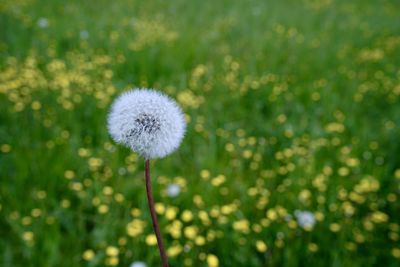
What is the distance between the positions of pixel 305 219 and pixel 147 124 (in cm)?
129

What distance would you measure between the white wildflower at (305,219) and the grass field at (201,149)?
0.05 ft

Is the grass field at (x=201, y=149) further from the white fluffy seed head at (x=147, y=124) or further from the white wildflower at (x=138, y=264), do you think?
the white fluffy seed head at (x=147, y=124)

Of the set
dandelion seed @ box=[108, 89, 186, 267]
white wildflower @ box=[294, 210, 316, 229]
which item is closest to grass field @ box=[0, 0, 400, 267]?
white wildflower @ box=[294, 210, 316, 229]

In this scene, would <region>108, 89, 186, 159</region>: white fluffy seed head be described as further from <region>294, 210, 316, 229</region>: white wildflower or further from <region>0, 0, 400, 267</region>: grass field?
<region>294, 210, 316, 229</region>: white wildflower

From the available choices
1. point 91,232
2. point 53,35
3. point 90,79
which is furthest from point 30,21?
point 91,232

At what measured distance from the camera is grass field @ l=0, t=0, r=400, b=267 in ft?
6.20

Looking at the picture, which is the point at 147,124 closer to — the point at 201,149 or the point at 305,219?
the point at 305,219

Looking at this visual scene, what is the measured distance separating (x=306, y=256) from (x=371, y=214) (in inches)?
23.0

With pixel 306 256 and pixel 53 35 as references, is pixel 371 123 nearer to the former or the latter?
pixel 306 256

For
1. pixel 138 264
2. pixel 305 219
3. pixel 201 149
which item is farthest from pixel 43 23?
pixel 305 219

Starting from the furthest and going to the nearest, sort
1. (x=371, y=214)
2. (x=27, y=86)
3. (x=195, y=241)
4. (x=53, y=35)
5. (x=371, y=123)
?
(x=53, y=35), (x=371, y=123), (x=27, y=86), (x=371, y=214), (x=195, y=241)

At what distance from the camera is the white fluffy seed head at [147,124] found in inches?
40.9

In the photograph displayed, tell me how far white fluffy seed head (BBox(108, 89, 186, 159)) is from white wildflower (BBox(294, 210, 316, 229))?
1158mm

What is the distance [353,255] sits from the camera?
1.93m
